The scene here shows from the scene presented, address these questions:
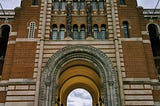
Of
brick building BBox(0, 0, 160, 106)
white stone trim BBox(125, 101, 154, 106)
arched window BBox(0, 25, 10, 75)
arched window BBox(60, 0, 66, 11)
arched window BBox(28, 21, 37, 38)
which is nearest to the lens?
white stone trim BBox(125, 101, 154, 106)

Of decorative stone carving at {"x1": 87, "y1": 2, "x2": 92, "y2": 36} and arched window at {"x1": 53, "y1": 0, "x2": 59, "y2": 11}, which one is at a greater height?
arched window at {"x1": 53, "y1": 0, "x2": 59, "y2": 11}

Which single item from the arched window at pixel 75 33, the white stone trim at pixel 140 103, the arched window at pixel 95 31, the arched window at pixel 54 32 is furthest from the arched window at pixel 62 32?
the white stone trim at pixel 140 103

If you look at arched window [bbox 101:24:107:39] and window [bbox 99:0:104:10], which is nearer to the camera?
arched window [bbox 101:24:107:39]

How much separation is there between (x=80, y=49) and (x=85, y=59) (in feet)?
3.10

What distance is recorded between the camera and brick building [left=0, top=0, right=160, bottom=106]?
18719 millimetres

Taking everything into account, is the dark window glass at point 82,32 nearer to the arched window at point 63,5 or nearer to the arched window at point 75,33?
the arched window at point 75,33

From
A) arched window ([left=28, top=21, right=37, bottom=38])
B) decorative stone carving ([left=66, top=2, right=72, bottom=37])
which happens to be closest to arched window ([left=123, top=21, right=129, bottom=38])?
decorative stone carving ([left=66, top=2, right=72, bottom=37])

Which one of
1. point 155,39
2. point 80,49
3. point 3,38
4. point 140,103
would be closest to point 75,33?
point 80,49

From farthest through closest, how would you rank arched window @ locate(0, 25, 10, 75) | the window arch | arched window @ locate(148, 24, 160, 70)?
arched window @ locate(0, 25, 10, 75) → arched window @ locate(148, 24, 160, 70) → the window arch

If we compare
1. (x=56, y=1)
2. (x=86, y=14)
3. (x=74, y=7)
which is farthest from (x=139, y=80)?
(x=56, y=1)

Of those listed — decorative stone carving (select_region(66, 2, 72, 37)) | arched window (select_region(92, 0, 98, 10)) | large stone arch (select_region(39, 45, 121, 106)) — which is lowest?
large stone arch (select_region(39, 45, 121, 106))

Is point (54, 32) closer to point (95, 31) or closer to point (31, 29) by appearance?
point (31, 29)

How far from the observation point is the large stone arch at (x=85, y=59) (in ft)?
60.4

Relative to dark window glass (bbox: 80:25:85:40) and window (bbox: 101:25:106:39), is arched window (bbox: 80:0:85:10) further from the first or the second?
window (bbox: 101:25:106:39)
